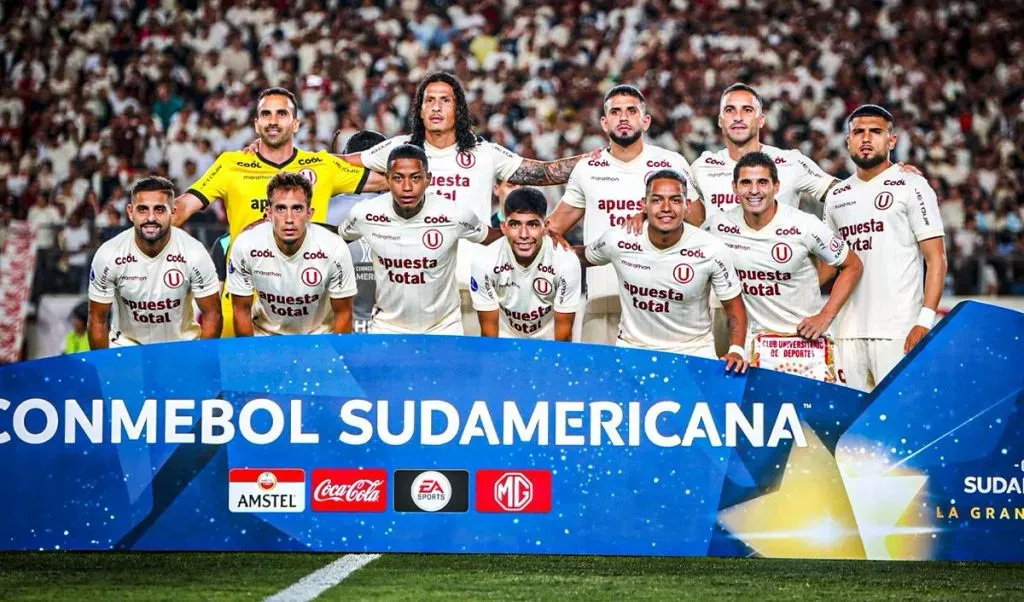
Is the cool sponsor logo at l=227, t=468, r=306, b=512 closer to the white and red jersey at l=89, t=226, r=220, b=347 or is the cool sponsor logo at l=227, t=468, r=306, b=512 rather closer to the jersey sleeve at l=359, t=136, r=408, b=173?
the white and red jersey at l=89, t=226, r=220, b=347

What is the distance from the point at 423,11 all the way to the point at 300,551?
13.9 metres

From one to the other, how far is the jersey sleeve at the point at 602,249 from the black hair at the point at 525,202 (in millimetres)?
302

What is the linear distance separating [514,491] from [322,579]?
0.80 metres

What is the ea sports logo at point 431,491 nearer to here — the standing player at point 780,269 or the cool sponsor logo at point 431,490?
the cool sponsor logo at point 431,490

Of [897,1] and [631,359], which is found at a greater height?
[897,1]

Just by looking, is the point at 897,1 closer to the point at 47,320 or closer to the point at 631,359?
the point at 47,320

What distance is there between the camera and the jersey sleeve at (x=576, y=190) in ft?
25.2

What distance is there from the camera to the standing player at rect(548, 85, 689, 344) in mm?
7520

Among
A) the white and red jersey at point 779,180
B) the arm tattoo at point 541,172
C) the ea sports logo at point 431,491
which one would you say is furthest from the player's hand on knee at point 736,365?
the arm tattoo at point 541,172

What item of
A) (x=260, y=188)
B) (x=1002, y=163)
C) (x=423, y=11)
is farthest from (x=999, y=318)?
(x=423, y=11)

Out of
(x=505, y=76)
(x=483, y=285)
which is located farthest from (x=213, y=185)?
(x=505, y=76)

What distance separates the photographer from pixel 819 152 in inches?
620

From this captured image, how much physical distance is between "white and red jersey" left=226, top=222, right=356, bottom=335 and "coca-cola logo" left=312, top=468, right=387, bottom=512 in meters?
1.54

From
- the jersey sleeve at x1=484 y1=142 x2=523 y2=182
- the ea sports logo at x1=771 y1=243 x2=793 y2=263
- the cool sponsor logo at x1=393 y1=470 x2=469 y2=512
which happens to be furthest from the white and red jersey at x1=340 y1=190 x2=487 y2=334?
the cool sponsor logo at x1=393 y1=470 x2=469 y2=512
